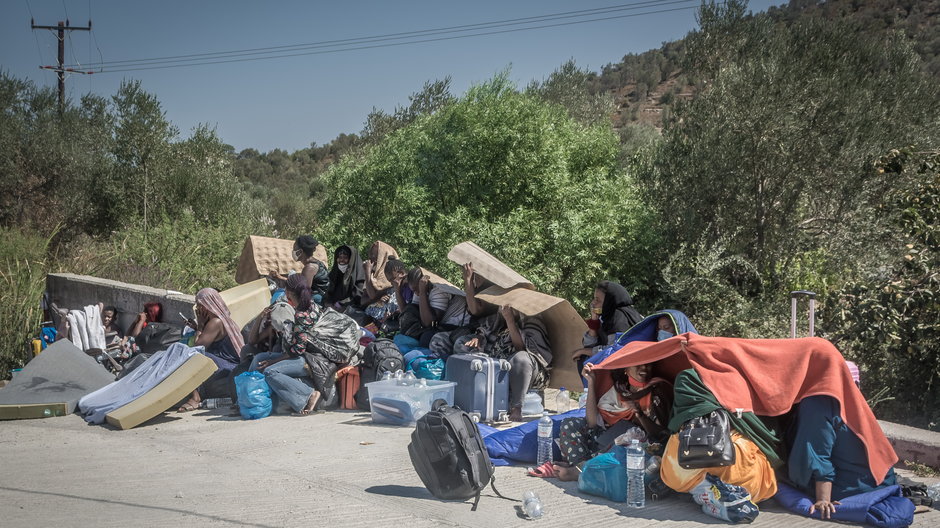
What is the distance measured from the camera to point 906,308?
8.17 metres

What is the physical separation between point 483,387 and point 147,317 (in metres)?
5.98

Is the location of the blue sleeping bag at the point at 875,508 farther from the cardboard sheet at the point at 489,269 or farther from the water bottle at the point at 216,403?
the water bottle at the point at 216,403

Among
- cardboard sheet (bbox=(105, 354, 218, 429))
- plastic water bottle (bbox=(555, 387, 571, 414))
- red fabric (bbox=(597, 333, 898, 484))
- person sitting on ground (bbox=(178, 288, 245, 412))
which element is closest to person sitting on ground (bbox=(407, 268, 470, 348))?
plastic water bottle (bbox=(555, 387, 571, 414))

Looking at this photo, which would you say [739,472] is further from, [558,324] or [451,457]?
[558,324]

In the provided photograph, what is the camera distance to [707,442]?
15.8 feet

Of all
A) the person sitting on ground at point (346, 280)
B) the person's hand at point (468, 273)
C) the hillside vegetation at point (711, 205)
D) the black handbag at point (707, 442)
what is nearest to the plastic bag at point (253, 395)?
the person's hand at point (468, 273)

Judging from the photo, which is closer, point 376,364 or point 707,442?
point 707,442

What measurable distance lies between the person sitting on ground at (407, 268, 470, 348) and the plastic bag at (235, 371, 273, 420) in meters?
1.78

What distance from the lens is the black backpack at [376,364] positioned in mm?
8344

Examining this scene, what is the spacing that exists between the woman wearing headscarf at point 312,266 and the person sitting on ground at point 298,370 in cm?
209

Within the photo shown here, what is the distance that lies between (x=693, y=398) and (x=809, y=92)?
879 cm

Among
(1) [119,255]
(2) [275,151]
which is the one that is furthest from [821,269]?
(2) [275,151]

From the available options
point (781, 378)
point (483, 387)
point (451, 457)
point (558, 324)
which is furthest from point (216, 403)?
point (781, 378)

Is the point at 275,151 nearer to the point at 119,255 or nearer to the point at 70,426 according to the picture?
the point at 119,255
